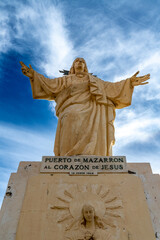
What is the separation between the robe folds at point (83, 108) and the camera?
4914 millimetres

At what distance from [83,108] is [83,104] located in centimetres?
23

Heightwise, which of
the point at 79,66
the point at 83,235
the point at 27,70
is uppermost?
the point at 79,66

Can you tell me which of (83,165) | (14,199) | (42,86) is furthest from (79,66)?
(14,199)

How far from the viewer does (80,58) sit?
754cm

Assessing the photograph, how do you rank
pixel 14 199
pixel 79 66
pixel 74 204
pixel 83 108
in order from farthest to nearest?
pixel 79 66, pixel 83 108, pixel 14 199, pixel 74 204

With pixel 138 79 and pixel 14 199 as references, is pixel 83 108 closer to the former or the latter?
pixel 138 79

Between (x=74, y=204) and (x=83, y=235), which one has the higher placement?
(x=74, y=204)

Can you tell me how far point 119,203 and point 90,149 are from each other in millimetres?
1486

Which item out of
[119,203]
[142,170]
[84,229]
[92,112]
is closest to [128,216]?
[119,203]

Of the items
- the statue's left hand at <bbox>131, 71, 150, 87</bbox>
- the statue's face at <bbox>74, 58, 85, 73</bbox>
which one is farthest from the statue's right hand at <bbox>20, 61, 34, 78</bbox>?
the statue's left hand at <bbox>131, 71, 150, 87</bbox>

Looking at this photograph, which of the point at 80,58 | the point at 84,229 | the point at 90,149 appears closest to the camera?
the point at 84,229

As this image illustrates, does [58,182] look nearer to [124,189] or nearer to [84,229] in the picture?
[84,229]

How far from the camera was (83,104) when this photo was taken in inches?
223

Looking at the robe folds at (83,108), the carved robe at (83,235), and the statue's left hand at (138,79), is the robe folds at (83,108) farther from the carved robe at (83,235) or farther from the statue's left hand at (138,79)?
the carved robe at (83,235)
